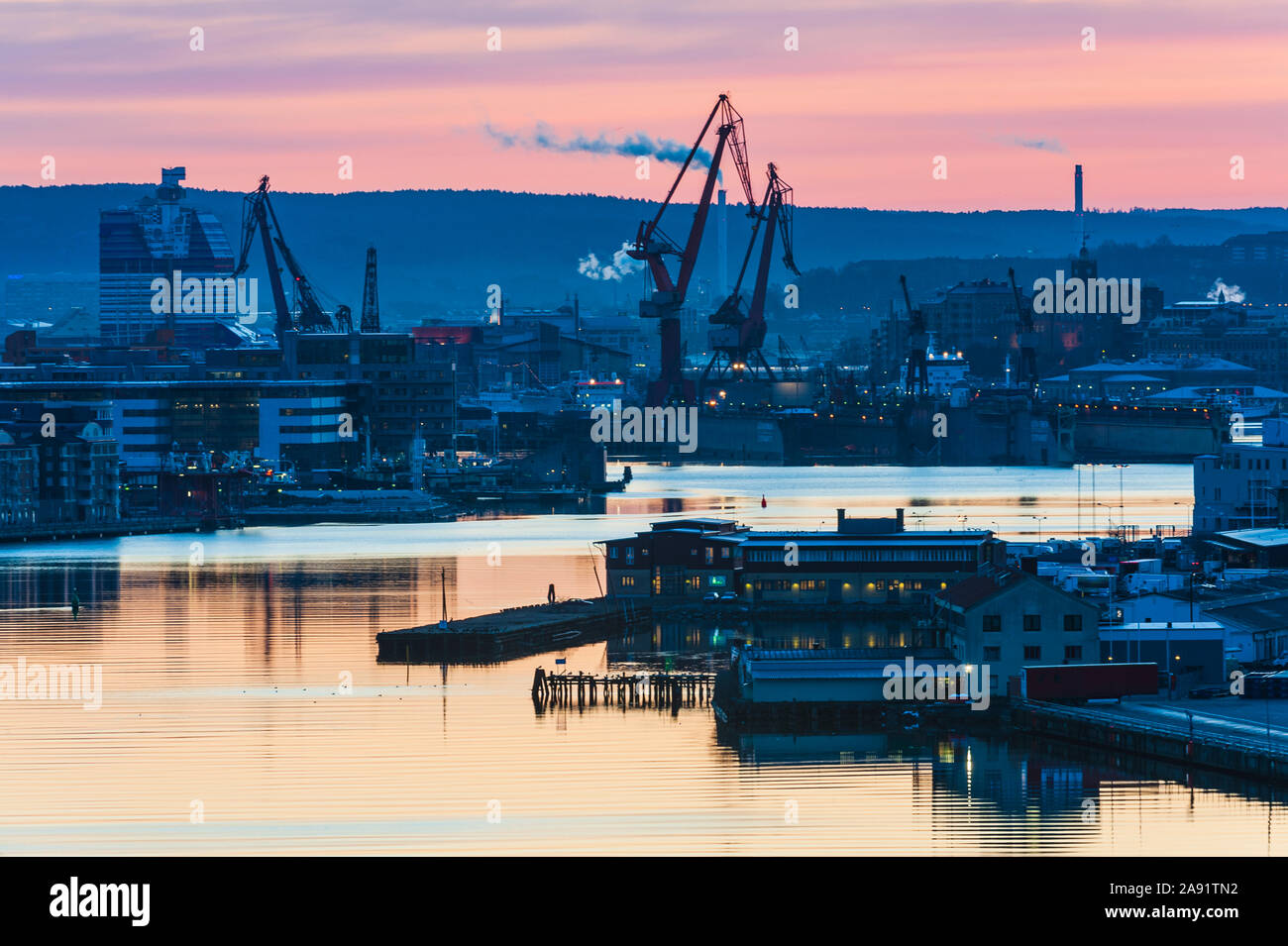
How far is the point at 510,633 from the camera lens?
55.1ft

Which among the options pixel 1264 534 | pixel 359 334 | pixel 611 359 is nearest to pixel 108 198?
pixel 611 359

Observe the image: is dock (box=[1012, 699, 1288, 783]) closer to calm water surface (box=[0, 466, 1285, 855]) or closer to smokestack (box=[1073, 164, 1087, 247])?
calm water surface (box=[0, 466, 1285, 855])

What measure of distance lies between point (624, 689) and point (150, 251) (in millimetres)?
71226

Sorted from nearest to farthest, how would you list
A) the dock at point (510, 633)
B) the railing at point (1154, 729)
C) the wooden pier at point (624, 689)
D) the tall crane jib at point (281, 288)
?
the railing at point (1154, 729) < the wooden pier at point (624, 689) < the dock at point (510, 633) < the tall crane jib at point (281, 288)
